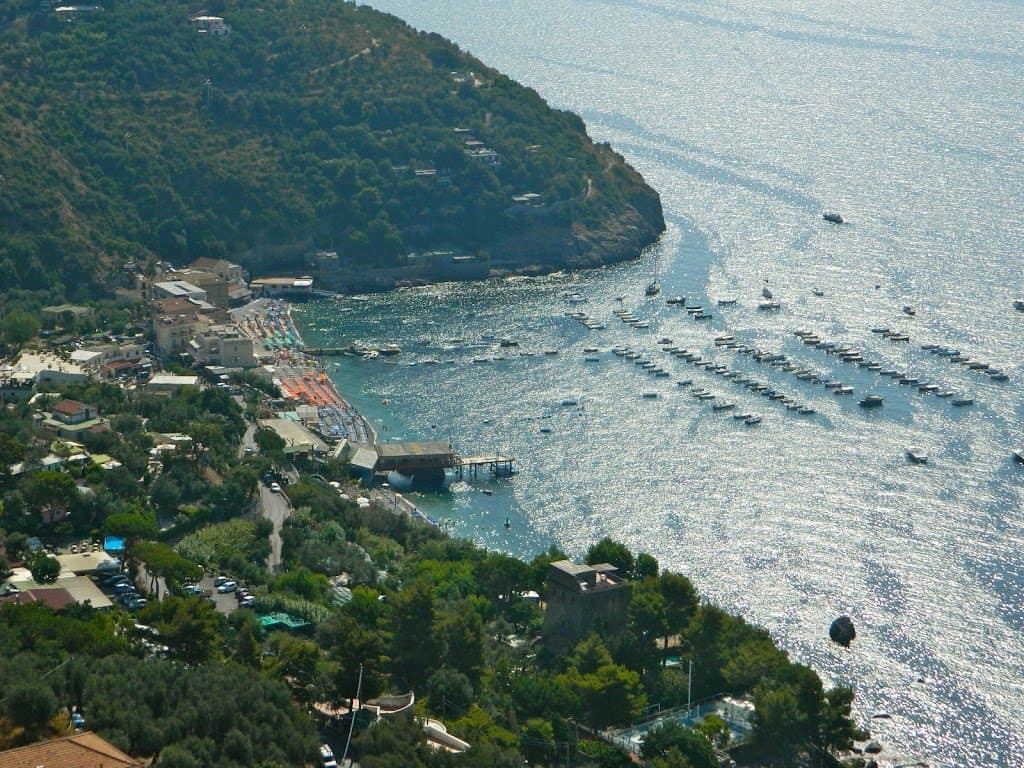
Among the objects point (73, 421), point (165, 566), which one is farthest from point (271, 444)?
point (165, 566)

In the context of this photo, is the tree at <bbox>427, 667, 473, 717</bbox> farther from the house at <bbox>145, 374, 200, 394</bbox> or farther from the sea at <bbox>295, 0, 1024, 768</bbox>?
the house at <bbox>145, 374, 200, 394</bbox>

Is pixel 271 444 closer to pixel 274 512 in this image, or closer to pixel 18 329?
pixel 274 512

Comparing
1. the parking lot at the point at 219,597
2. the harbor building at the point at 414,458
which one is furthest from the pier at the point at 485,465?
the parking lot at the point at 219,597

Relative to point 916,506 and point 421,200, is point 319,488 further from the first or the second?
point 421,200

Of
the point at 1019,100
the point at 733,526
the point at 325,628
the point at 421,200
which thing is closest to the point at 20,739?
the point at 325,628

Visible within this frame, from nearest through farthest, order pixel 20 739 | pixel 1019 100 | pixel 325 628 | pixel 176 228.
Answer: pixel 20 739, pixel 325 628, pixel 176 228, pixel 1019 100

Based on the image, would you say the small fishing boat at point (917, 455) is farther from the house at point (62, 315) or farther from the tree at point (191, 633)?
the house at point (62, 315)
